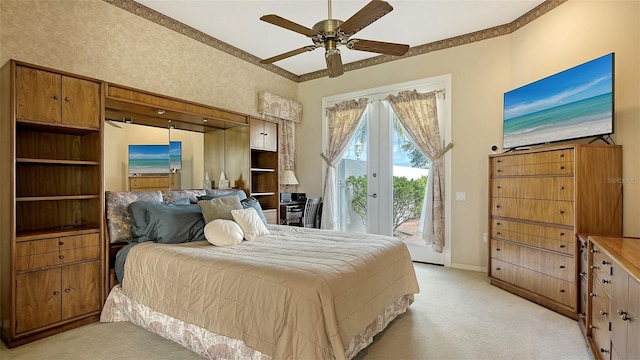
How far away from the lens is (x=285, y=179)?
5.15 m

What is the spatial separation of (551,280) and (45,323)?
4235mm

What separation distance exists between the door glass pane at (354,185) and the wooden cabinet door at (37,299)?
3.71 m

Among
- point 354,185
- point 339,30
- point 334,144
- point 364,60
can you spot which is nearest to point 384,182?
point 354,185

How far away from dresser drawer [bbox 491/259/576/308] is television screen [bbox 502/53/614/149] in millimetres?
1305

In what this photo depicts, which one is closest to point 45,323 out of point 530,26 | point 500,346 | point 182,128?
point 182,128

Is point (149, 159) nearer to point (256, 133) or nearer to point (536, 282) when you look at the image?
point (256, 133)

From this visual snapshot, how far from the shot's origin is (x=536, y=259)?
2988 millimetres

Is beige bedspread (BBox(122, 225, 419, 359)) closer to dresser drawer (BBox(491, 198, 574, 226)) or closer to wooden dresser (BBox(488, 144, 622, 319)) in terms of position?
wooden dresser (BBox(488, 144, 622, 319))

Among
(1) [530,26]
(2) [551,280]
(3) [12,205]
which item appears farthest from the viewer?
(1) [530,26]

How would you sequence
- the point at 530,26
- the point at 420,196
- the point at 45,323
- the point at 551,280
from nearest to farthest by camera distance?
the point at 45,323 → the point at 551,280 → the point at 530,26 → the point at 420,196

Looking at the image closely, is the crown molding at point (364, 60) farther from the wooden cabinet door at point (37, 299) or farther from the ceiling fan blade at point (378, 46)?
the wooden cabinet door at point (37, 299)

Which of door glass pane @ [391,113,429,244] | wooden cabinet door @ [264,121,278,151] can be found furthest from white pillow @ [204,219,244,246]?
door glass pane @ [391,113,429,244]

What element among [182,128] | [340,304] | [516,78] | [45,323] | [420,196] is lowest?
[45,323]

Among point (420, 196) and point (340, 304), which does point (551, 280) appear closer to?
point (420, 196)
